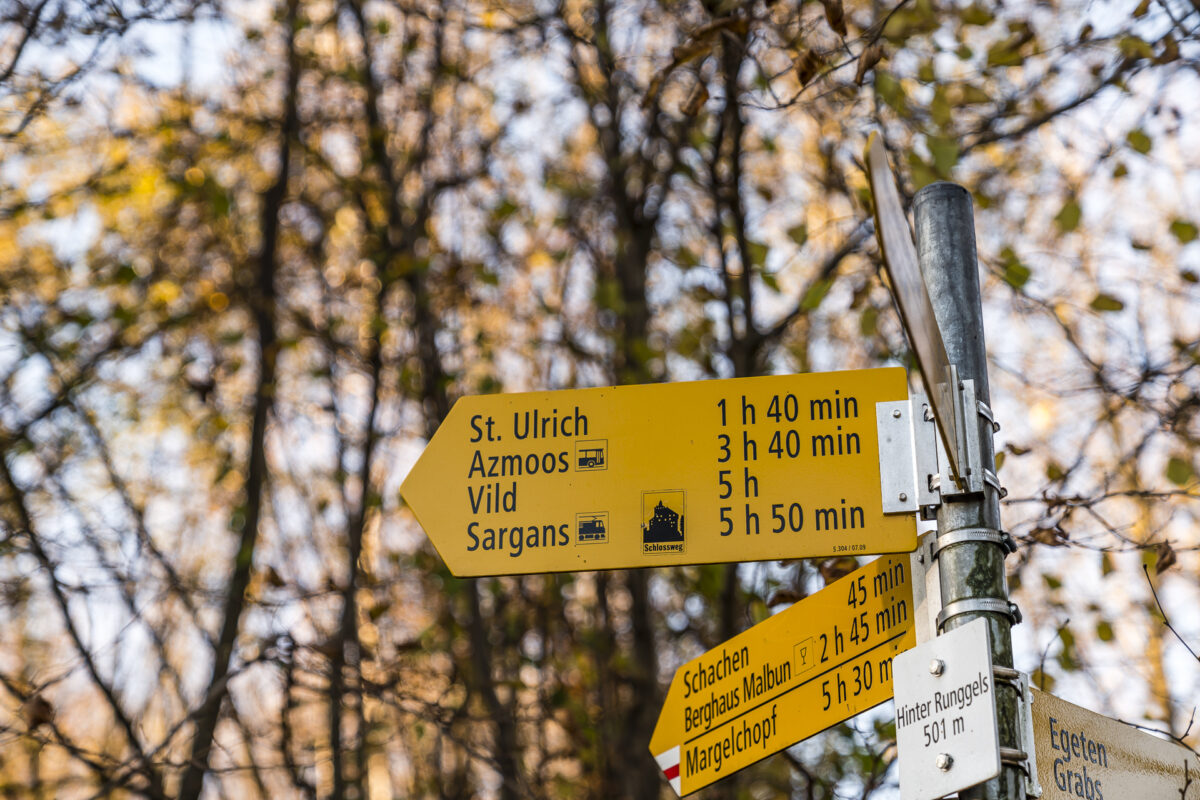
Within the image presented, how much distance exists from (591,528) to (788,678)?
0.47 m

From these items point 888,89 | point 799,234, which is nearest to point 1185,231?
point 888,89

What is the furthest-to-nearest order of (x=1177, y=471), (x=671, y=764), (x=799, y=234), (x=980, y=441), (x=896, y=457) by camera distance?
(x=799, y=234) < (x=1177, y=471) < (x=671, y=764) < (x=896, y=457) < (x=980, y=441)

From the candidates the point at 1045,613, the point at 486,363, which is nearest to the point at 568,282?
the point at 486,363

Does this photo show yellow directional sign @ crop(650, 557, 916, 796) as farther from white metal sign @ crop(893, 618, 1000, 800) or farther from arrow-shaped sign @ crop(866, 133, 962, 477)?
arrow-shaped sign @ crop(866, 133, 962, 477)

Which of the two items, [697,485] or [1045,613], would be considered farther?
[1045,613]

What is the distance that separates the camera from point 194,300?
7.14 meters

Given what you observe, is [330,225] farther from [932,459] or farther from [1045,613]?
[932,459]

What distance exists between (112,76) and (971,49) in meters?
3.83

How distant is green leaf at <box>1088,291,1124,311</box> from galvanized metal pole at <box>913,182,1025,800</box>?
225 cm

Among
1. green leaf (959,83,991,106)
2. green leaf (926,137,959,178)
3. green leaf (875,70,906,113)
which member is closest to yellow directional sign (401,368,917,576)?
green leaf (926,137,959,178)

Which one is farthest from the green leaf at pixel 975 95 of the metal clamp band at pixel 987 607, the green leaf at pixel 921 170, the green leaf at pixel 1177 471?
the metal clamp band at pixel 987 607

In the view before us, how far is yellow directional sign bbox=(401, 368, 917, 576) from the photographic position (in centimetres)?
192

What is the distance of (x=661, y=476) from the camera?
2031mm

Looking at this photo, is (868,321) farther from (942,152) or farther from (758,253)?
(942,152)
